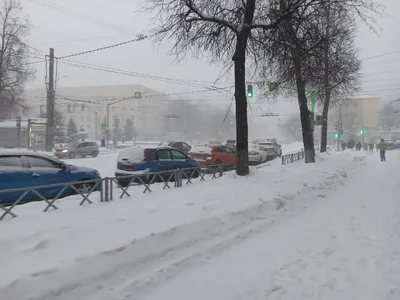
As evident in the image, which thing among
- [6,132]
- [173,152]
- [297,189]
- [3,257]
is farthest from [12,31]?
[3,257]

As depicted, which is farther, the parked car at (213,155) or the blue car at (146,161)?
the parked car at (213,155)

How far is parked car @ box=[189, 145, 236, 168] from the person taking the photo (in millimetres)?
18781

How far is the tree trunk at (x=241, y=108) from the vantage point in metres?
12.0

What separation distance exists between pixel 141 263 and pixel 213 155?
14.2 m

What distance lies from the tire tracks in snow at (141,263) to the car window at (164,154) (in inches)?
241

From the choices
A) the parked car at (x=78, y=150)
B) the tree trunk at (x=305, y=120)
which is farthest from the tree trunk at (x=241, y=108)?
the parked car at (x=78, y=150)

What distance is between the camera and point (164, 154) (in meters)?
13.4

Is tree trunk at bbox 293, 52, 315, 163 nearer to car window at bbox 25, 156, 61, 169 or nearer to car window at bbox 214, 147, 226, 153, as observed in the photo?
car window at bbox 214, 147, 226, 153

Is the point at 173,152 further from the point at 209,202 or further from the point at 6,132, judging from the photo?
the point at 6,132

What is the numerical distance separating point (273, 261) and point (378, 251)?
1.75 meters

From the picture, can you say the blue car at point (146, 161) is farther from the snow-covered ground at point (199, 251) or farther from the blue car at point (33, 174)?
the snow-covered ground at point (199, 251)

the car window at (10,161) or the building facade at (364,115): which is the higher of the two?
the building facade at (364,115)

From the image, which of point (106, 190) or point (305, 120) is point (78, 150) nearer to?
point (305, 120)

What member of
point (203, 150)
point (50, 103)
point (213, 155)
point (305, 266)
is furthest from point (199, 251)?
point (50, 103)
